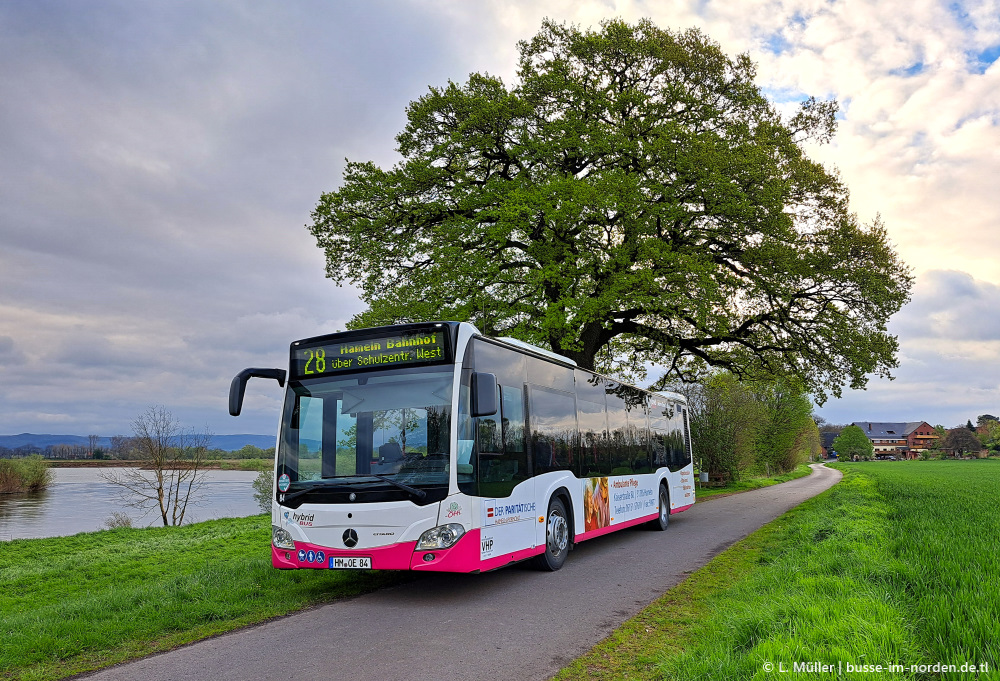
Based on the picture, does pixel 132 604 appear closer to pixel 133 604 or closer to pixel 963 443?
pixel 133 604

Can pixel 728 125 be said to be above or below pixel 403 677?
above

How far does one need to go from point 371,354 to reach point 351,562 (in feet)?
7.76

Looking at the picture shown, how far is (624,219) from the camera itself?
1759cm

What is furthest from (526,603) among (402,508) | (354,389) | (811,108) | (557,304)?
(811,108)

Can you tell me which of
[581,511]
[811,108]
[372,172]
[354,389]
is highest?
[811,108]

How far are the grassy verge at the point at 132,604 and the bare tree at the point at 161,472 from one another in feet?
48.7

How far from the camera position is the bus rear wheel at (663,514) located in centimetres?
1488

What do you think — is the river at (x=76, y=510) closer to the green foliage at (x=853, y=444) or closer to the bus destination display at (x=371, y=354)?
the bus destination display at (x=371, y=354)

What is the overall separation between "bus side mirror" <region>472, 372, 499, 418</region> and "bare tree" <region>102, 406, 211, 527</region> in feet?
79.8

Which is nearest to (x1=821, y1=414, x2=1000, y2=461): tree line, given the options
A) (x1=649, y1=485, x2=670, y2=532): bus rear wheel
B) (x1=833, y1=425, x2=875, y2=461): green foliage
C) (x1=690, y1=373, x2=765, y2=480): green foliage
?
(x1=833, y1=425, x2=875, y2=461): green foliage

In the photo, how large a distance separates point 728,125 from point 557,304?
8.25m

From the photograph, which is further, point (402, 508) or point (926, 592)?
point (402, 508)

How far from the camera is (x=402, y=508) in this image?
7.41m

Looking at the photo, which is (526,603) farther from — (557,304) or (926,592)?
(557,304)
